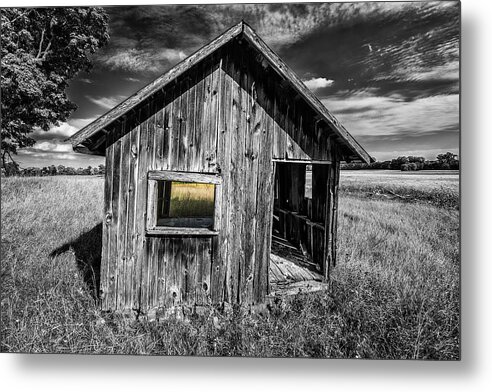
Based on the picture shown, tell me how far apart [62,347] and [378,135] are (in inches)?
195

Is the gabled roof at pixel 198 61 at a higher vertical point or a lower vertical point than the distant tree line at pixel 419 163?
higher

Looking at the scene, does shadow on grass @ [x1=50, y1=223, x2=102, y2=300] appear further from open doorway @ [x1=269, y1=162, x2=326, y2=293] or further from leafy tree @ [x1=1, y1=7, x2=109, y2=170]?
open doorway @ [x1=269, y1=162, x2=326, y2=293]

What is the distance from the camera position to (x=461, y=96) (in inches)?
124

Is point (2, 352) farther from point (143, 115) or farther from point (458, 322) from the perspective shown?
point (458, 322)

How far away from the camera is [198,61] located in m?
3.08

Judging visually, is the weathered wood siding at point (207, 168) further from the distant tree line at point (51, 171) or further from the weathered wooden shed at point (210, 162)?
the distant tree line at point (51, 171)

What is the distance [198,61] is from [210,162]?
1224 millimetres

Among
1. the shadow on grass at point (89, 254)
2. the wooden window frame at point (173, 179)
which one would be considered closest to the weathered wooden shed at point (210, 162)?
the wooden window frame at point (173, 179)

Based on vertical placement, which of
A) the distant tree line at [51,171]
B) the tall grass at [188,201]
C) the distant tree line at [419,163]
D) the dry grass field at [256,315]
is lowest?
the dry grass field at [256,315]

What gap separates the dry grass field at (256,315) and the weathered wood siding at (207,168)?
406 mm

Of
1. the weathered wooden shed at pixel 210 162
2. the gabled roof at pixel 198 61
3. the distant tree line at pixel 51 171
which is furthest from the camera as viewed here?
the distant tree line at pixel 51 171

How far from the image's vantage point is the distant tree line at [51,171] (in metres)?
3.44

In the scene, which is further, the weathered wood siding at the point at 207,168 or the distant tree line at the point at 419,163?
the weathered wood siding at the point at 207,168

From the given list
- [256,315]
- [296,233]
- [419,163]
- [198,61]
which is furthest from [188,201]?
[419,163]
